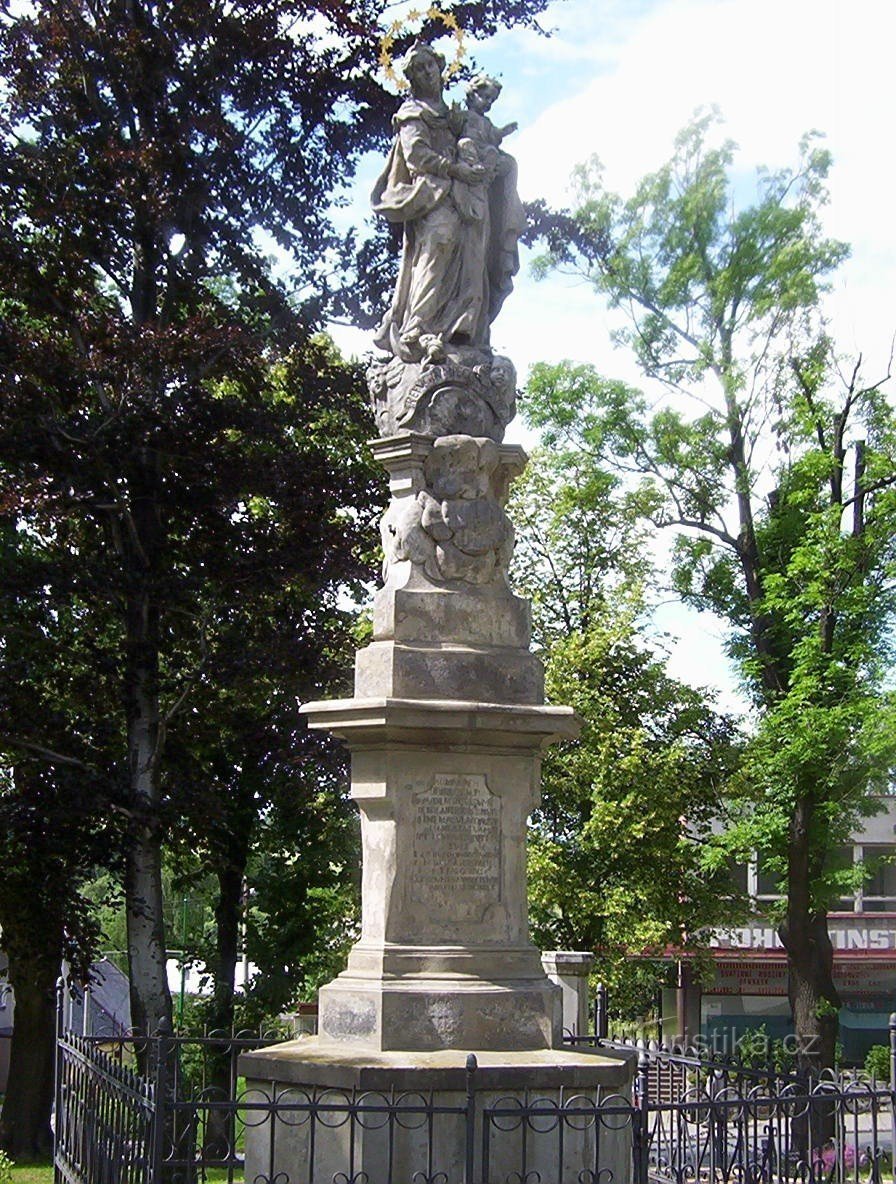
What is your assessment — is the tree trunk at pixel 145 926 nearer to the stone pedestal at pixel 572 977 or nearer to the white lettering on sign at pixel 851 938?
the stone pedestal at pixel 572 977

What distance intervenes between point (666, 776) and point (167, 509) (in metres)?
10.5

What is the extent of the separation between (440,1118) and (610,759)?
55.1 feet

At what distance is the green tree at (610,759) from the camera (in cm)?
2409

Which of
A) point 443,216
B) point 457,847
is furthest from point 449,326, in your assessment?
point 457,847

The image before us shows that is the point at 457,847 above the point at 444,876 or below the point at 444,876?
above

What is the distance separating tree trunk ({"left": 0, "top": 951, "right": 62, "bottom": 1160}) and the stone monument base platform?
1078cm

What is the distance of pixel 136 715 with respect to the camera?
55.6 ft

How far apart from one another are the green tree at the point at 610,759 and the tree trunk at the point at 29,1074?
7606mm

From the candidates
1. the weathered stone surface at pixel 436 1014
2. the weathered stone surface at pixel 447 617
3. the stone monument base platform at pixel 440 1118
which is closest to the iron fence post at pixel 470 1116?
the stone monument base platform at pixel 440 1118

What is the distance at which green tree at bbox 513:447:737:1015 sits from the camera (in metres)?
24.1

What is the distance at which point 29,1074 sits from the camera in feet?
63.4

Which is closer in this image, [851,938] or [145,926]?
[145,926]

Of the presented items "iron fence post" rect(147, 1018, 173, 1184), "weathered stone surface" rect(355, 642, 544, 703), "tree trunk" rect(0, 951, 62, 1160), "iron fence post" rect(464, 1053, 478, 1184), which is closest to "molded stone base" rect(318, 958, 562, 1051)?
"iron fence post" rect(464, 1053, 478, 1184)

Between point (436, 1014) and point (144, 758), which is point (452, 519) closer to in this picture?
point (436, 1014)
